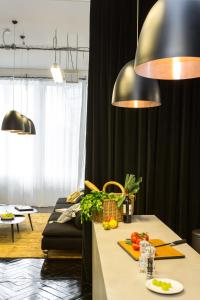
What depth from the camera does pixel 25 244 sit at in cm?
507

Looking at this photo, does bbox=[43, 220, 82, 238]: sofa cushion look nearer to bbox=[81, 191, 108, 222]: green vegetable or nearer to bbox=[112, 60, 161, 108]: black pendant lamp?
bbox=[81, 191, 108, 222]: green vegetable

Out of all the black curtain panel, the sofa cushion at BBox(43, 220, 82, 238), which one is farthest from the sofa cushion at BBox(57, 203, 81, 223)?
the black curtain panel

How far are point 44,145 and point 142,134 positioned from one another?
5234 millimetres

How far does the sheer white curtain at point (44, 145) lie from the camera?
27.3ft

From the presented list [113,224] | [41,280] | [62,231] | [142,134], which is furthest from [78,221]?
[113,224]

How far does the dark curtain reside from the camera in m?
3.48

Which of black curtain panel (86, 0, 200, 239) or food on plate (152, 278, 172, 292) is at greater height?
black curtain panel (86, 0, 200, 239)

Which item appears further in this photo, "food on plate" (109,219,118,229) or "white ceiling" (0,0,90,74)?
"white ceiling" (0,0,90,74)

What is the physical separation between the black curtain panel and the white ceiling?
1056 mm

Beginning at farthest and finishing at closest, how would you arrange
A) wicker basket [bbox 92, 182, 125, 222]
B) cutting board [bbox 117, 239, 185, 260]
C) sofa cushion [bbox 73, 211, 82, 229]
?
sofa cushion [bbox 73, 211, 82, 229] < wicker basket [bbox 92, 182, 125, 222] < cutting board [bbox 117, 239, 185, 260]

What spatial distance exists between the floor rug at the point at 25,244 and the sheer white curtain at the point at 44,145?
211 cm

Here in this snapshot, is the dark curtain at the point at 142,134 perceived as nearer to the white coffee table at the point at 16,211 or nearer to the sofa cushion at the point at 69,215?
the sofa cushion at the point at 69,215

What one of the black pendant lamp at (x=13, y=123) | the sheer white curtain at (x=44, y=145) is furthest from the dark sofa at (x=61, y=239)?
the sheer white curtain at (x=44, y=145)

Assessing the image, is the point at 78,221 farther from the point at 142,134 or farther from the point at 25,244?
the point at 142,134
